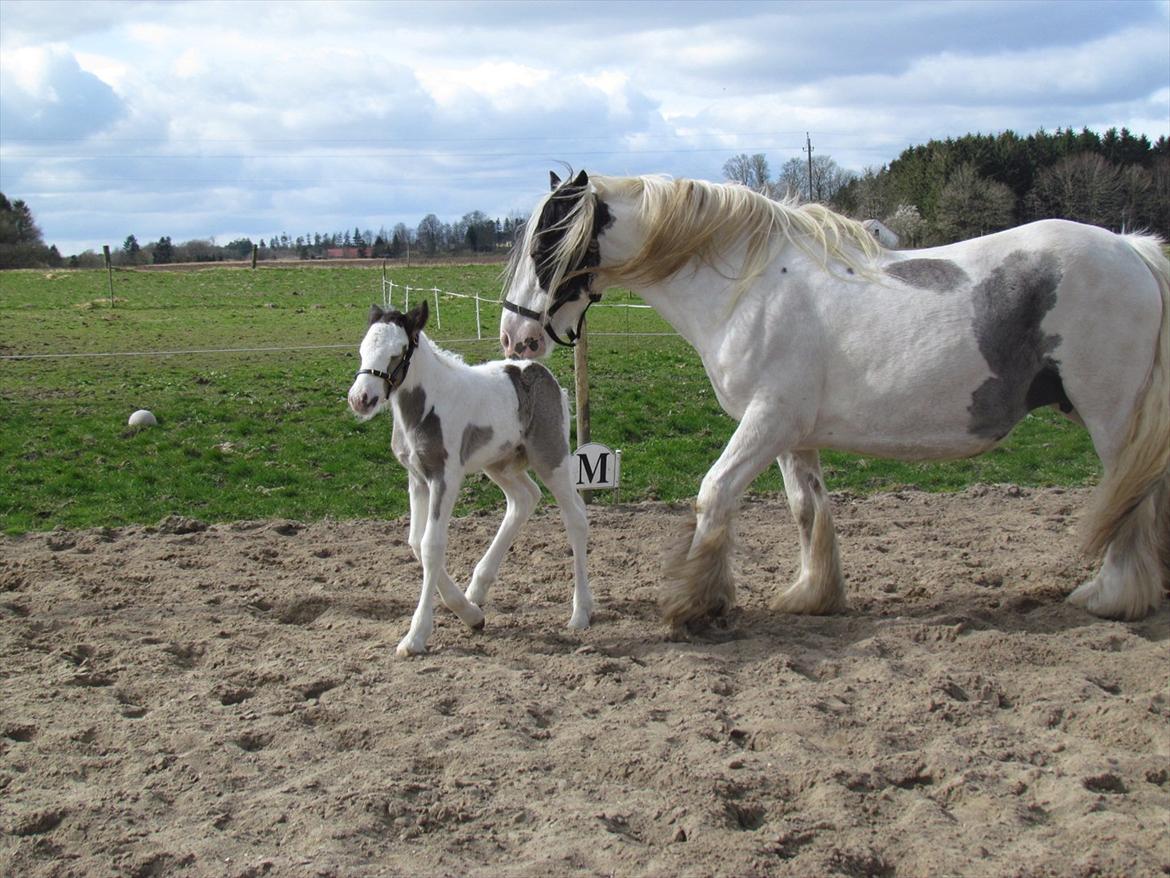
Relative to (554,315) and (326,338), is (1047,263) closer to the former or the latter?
(554,315)

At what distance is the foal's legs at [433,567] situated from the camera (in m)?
5.75

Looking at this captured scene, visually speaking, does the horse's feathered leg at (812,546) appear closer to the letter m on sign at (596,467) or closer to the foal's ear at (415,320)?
the foal's ear at (415,320)

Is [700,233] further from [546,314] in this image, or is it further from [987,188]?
[987,188]

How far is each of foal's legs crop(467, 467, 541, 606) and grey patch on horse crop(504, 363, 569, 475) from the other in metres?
0.26

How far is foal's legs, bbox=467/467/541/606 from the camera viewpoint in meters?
6.50

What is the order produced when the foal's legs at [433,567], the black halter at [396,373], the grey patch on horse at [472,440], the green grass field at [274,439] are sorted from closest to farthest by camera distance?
the black halter at [396,373] → the foal's legs at [433,567] → the grey patch on horse at [472,440] → the green grass field at [274,439]

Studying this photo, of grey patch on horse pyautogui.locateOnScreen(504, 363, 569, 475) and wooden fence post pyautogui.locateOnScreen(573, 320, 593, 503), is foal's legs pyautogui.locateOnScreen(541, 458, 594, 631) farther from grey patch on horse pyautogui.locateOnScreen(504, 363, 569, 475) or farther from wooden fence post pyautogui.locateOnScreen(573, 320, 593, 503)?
wooden fence post pyautogui.locateOnScreen(573, 320, 593, 503)

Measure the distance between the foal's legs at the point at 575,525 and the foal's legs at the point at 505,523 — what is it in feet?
0.65

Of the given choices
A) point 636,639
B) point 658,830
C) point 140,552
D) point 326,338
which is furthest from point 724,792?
point 326,338

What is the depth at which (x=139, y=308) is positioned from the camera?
3002 cm

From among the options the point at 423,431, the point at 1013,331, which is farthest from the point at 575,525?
the point at 1013,331

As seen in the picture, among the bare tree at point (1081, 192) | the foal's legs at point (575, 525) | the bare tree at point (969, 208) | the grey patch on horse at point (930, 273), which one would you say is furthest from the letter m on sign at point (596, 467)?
the bare tree at point (1081, 192)

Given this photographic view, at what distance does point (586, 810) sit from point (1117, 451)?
3573 millimetres

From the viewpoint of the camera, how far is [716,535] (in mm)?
5789
